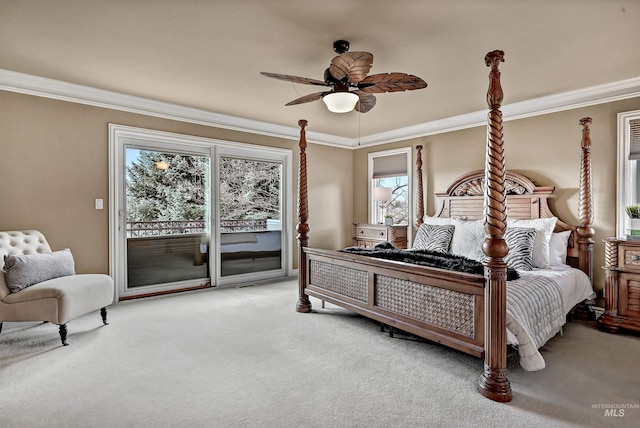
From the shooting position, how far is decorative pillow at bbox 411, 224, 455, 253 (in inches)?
170

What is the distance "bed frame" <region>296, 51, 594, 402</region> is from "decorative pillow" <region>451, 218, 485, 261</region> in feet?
1.92

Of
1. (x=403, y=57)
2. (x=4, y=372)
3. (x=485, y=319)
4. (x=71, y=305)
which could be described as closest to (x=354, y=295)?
(x=485, y=319)

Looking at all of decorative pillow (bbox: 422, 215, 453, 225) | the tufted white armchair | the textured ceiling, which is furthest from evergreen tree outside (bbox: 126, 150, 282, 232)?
decorative pillow (bbox: 422, 215, 453, 225)

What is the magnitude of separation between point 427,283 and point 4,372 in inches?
123

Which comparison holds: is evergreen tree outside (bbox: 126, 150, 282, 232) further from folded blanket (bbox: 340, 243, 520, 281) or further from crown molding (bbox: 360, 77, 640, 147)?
crown molding (bbox: 360, 77, 640, 147)

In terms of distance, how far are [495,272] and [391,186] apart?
4.04 meters

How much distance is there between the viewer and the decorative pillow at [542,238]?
140 inches

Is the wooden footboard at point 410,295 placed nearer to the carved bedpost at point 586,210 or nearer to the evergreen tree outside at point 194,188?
the evergreen tree outside at point 194,188

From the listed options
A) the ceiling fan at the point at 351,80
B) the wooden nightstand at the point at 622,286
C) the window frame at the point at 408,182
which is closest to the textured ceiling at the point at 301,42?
the ceiling fan at the point at 351,80

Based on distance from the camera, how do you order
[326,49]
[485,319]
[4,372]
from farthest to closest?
[326,49], [4,372], [485,319]

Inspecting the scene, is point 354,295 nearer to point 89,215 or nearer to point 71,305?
point 71,305

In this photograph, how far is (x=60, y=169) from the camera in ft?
12.5

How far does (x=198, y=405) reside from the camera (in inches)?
81.1

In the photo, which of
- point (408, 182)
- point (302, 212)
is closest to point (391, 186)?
point (408, 182)
